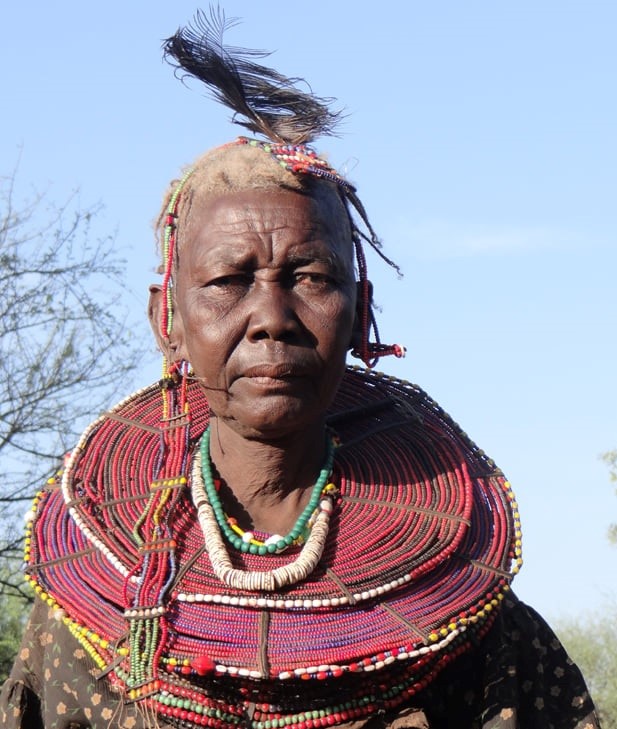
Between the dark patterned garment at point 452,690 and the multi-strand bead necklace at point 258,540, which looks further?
the dark patterned garment at point 452,690

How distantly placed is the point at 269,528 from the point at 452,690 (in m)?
0.64

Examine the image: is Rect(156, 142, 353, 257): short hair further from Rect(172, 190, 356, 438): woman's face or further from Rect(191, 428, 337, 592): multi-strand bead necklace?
Rect(191, 428, 337, 592): multi-strand bead necklace

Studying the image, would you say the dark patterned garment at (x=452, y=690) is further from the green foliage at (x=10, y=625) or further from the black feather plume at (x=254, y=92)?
the green foliage at (x=10, y=625)

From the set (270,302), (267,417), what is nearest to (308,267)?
(270,302)

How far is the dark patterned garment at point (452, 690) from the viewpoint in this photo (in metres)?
3.51

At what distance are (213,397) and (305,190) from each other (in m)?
0.58

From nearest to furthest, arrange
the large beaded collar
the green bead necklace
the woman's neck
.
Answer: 1. the large beaded collar
2. the green bead necklace
3. the woman's neck

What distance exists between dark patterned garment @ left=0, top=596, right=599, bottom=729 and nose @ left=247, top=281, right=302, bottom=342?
0.95m

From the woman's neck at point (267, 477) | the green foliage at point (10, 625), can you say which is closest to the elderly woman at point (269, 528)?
the woman's neck at point (267, 477)

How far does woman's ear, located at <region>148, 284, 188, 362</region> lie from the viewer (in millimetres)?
3656

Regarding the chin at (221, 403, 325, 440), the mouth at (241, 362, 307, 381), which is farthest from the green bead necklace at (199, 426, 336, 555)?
the mouth at (241, 362, 307, 381)

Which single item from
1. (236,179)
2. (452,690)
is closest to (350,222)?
(236,179)

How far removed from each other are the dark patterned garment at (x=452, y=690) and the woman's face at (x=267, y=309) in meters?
0.76

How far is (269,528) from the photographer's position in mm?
3557
